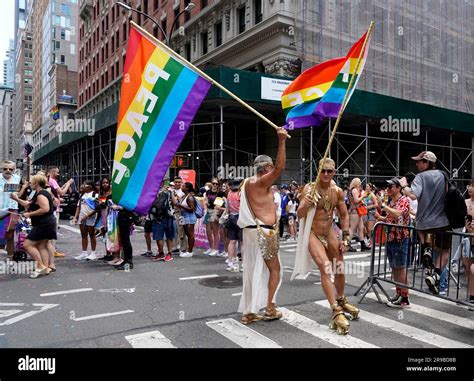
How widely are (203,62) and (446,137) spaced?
57.2 feet

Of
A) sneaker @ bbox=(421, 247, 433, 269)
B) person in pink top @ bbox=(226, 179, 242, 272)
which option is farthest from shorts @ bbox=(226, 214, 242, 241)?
sneaker @ bbox=(421, 247, 433, 269)

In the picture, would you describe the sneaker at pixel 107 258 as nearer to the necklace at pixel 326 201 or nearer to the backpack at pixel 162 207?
the backpack at pixel 162 207

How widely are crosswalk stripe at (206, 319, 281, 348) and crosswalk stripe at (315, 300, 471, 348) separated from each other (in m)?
1.54

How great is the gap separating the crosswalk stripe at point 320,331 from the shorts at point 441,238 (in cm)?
210

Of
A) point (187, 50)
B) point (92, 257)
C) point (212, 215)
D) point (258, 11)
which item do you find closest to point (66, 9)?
point (187, 50)

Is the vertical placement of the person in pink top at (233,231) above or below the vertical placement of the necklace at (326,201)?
below

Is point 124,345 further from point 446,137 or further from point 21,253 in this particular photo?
point 446,137

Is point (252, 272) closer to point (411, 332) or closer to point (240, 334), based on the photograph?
point (240, 334)

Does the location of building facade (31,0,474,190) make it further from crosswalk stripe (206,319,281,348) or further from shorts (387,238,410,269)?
crosswalk stripe (206,319,281,348)

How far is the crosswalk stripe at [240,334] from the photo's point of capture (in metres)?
4.37

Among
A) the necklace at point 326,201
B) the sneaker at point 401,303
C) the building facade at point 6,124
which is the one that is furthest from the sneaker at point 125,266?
the building facade at point 6,124

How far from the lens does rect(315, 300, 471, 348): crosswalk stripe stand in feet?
14.7
